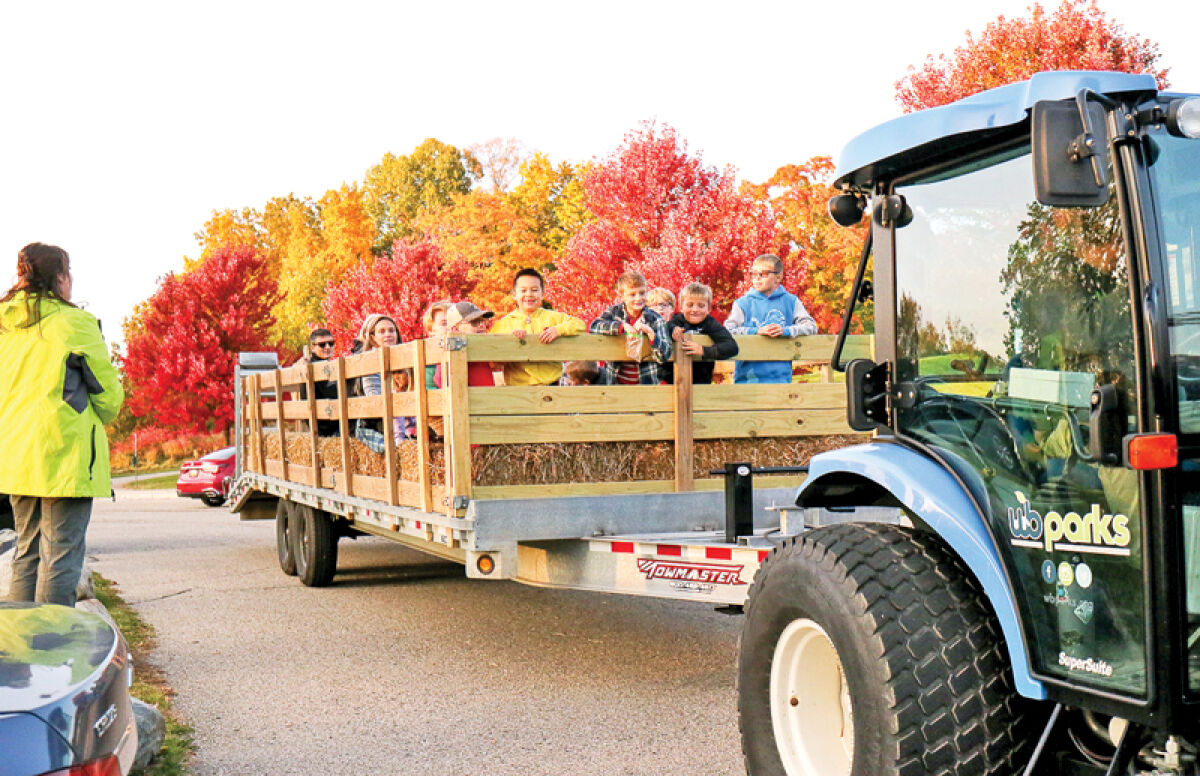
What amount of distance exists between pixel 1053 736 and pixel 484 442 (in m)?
3.28

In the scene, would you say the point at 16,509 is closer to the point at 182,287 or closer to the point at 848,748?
the point at 848,748

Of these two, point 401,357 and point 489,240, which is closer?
point 401,357

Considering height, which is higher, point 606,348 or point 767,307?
point 767,307

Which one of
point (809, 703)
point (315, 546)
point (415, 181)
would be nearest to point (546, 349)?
point (809, 703)

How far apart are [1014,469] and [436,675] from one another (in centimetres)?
409

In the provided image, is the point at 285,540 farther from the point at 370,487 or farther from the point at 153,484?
the point at 153,484

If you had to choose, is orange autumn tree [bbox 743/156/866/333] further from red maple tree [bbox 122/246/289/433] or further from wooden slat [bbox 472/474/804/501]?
wooden slat [bbox 472/474/804/501]

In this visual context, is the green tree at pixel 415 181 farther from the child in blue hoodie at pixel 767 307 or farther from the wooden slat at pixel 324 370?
the child in blue hoodie at pixel 767 307

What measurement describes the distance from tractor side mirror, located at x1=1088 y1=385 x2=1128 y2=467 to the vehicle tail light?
210 centimetres

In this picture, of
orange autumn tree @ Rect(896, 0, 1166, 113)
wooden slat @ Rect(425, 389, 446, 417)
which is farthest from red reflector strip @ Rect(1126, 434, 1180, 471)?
orange autumn tree @ Rect(896, 0, 1166, 113)

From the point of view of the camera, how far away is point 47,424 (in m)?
4.93

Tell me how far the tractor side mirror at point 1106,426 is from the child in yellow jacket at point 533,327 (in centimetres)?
357

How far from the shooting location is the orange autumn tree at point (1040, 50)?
19625 mm

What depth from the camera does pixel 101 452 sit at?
5078 mm
